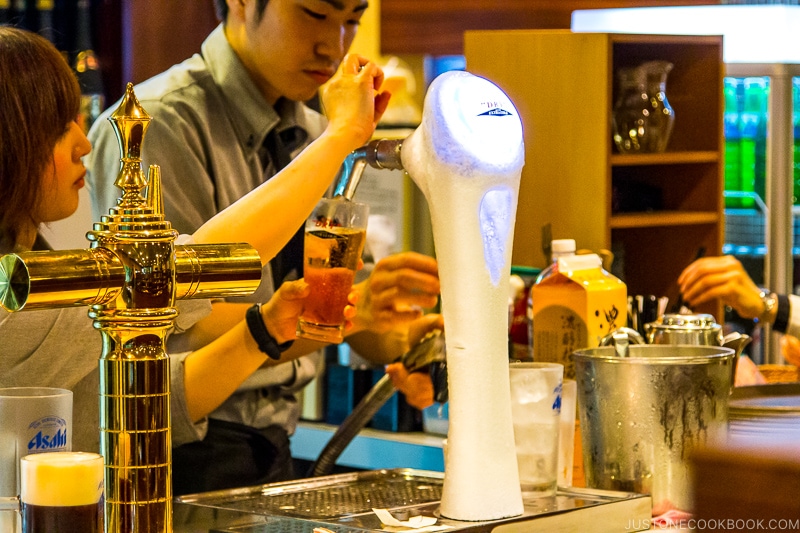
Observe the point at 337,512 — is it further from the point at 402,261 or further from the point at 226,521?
the point at 402,261

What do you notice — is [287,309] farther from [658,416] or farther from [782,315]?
[782,315]

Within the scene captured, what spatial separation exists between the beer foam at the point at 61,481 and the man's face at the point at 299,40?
1.33m

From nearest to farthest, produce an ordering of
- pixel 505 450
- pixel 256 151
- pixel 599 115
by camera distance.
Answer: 1. pixel 505 450
2. pixel 256 151
3. pixel 599 115

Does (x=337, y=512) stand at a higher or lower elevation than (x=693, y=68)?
lower

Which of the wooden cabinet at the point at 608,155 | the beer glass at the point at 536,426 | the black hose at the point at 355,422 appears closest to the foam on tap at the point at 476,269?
the beer glass at the point at 536,426

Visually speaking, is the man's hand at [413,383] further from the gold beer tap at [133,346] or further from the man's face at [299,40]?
the gold beer tap at [133,346]

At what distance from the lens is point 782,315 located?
2494mm

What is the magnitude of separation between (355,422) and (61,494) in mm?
1009

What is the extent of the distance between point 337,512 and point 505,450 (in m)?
0.17

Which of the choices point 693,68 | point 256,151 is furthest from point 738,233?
point 256,151

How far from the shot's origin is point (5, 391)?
0.97 m

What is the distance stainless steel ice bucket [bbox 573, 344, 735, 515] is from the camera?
1233 mm

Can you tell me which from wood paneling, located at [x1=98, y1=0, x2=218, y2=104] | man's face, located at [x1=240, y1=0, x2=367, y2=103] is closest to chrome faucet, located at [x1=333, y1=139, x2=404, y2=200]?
man's face, located at [x1=240, y1=0, x2=367, y2=103]

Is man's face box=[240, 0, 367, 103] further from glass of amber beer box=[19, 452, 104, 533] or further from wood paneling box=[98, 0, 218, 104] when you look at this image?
glass of amber beer box=[19, 452, 104, 533]
